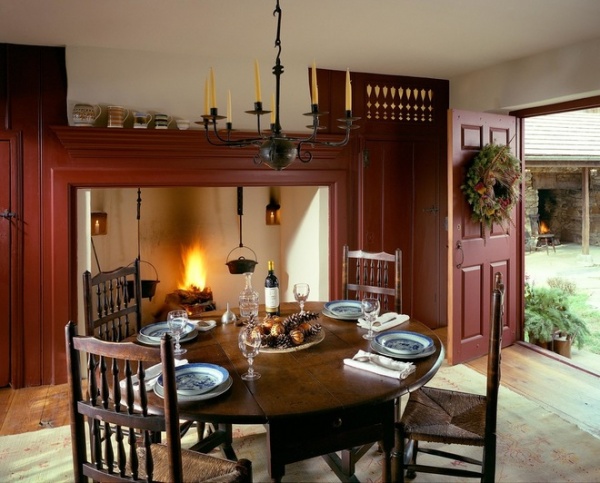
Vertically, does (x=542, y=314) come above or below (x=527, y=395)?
above

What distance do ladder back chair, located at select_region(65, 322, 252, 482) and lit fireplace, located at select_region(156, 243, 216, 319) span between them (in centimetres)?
308

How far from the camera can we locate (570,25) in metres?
2.99

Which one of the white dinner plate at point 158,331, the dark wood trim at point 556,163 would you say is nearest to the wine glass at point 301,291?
the white dinner plate at point 158,331

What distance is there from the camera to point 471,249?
3809 millimetres

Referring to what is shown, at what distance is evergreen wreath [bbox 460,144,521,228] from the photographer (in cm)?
368

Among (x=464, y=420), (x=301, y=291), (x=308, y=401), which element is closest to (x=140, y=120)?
(x=301, y=291)

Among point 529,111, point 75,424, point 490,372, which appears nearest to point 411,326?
point 490,372

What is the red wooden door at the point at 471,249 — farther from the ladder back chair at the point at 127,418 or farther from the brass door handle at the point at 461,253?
the ladder back chair at the point at 127,418

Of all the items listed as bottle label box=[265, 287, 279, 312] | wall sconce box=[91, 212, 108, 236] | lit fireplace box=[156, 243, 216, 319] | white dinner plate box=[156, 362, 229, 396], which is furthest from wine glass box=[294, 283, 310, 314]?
wall sconce box=[91, 212, 108, 236]

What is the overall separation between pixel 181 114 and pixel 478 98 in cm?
250

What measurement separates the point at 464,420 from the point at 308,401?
829 mm

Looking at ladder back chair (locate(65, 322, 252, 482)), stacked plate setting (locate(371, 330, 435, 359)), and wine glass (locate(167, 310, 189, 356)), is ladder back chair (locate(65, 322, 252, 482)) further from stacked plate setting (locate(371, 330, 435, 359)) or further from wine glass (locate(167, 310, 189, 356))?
stacked plate setting (locate(371, 330, 435, 359))

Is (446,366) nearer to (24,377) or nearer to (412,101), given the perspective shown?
(412,101)

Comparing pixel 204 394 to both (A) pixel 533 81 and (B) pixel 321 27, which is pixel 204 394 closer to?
(B) pixel 321 27
